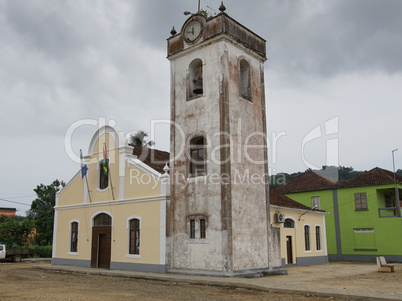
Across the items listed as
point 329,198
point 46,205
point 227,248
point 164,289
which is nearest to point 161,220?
point 227,248

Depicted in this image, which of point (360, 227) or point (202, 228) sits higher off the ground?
point (360, 227)

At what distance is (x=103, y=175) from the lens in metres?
24.3

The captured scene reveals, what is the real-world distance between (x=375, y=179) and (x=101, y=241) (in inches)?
877

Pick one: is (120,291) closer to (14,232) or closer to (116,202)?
(116,202)

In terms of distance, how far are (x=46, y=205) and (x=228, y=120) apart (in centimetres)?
3347

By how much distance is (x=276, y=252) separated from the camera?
20156 millimetres

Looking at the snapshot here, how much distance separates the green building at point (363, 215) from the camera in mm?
31594

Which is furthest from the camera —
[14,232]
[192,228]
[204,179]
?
[14,232]

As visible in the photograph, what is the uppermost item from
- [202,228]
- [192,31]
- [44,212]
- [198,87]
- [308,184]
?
[192,31]

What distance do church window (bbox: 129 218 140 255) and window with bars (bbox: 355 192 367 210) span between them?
66.4 ft

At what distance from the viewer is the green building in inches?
1244

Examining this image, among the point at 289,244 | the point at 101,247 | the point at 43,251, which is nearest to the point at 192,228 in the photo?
the point at 101,247

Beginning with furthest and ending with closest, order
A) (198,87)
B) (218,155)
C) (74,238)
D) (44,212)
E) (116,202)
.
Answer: (44,212)
(74,238)
(116,202)
(198,87)
(218,155)

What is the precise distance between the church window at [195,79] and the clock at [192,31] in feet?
3.79
